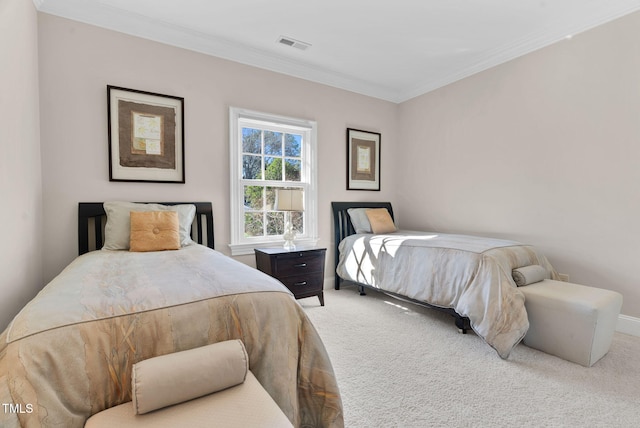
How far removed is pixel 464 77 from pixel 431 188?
1.46 metres

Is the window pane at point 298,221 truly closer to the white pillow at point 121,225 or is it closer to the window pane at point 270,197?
the window pane at point 270,197

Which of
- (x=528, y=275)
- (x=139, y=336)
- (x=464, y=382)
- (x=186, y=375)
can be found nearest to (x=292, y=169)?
(x=528, y=275)

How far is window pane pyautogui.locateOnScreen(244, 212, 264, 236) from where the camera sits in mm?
3529

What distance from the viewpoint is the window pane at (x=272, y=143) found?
3656 millimetres

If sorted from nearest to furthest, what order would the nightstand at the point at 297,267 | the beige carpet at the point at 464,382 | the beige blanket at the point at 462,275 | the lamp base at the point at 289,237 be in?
the beige carpet at the point at 464,382
the beige blanket at the point at 462,275
the nightstand at the point at 297,267
the lamp base at the point at 289,237

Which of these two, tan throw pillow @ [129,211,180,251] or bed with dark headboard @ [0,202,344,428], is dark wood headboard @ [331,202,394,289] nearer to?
tan throw pillow @ [129,211,180,251]

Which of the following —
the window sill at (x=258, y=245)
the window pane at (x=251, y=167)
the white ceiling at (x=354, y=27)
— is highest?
the white ceiling at (x=354, y=27)

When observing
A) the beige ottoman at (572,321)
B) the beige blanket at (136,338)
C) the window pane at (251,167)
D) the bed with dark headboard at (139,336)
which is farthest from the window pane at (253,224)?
the beige ottoman at (572,321)

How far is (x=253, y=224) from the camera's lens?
3.57 m

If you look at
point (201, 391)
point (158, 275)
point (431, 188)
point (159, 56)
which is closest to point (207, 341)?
point (201, 391)

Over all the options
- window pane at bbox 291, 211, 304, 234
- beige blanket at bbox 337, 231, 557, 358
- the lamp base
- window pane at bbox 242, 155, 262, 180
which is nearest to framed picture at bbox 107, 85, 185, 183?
window pane at bbox 242, 155, 262, 180

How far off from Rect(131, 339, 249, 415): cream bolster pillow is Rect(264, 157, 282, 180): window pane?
2747 mm

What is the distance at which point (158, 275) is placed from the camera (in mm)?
1550

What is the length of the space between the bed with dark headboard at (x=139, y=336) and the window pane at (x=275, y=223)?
186 centimetres
